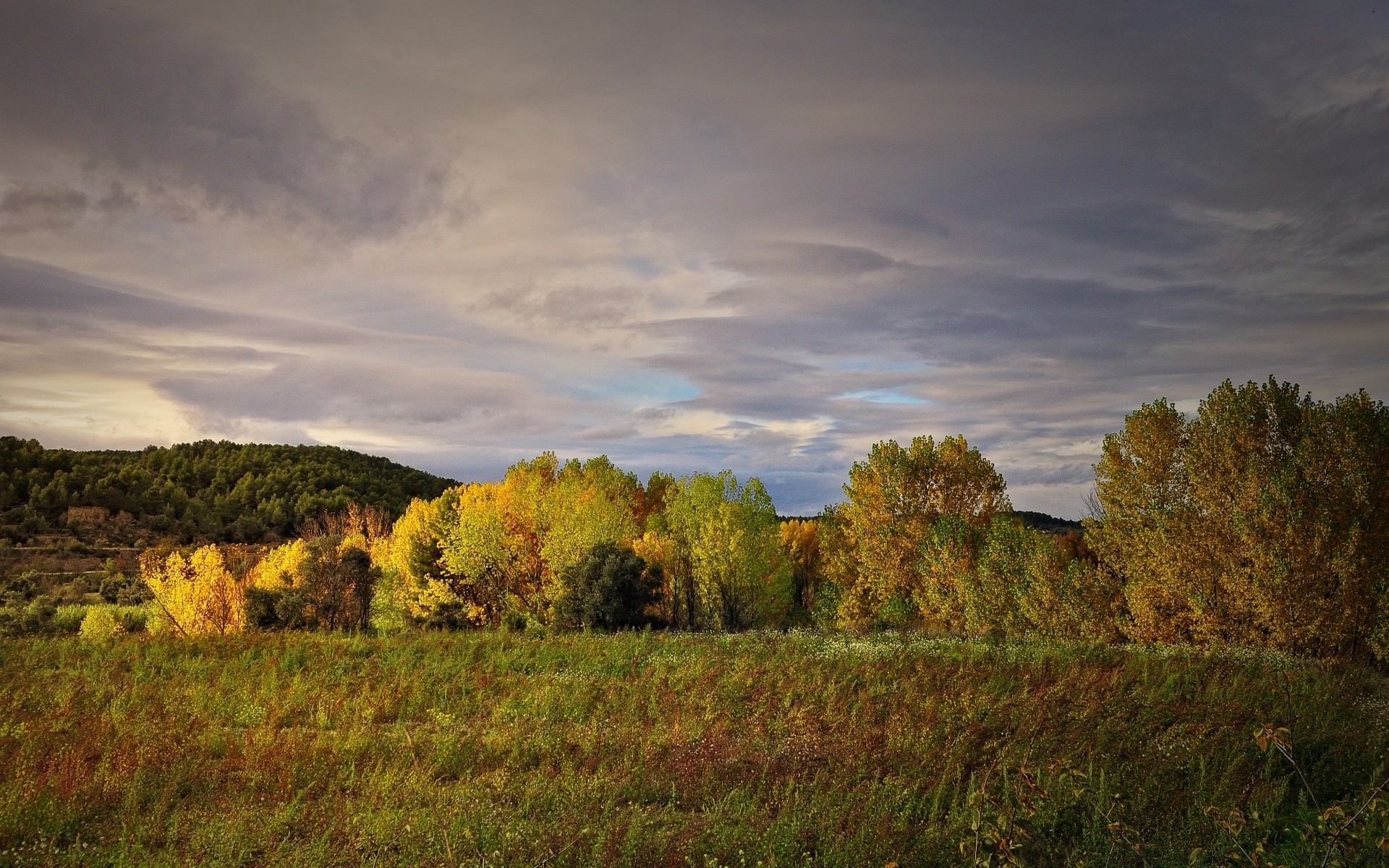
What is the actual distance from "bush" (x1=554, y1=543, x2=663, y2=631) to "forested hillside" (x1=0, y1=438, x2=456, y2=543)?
7872 cm

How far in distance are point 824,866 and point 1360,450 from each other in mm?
25880

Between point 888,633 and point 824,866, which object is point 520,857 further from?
point 888,633

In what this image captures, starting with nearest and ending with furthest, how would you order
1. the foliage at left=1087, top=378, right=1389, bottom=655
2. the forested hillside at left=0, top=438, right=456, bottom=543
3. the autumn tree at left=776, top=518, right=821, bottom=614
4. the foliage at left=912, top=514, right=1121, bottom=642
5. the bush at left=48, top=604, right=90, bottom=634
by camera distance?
1. the foliage at left=1087, top=378, right=1389, bottom=655
2. the foliage at left=912, top=514, right=1121, bottom=642
3. the bush at left=48, top=604, right=90, bottom=634
4. the autumn tree at left=776, top=518, right=821, bottom=614
5. the forested hillside at left=0, top=438, right=456, bottom=543

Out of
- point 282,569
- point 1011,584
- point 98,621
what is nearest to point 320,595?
point 98,621

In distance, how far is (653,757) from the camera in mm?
10781

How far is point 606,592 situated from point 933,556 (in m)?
17.7

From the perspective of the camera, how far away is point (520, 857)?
24.0 feet

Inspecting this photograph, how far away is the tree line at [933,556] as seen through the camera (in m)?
23.8

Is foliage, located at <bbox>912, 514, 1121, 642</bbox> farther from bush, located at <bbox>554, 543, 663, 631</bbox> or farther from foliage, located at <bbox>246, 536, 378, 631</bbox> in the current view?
foliage, located at <bbox>246, 536, 378, 631</bbox>

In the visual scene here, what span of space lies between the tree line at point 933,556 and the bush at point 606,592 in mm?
92

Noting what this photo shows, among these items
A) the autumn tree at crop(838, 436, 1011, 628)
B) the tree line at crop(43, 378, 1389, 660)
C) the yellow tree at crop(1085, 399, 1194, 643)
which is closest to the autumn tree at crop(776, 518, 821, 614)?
the tree line at crop(43, 378, 1389, 660)

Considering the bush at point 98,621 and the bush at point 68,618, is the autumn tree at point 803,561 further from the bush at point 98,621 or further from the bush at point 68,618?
the bush at point 68,618

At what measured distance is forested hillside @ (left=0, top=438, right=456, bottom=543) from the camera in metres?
88.1

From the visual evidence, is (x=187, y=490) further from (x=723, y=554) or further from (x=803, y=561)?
(x=723, y=554)
